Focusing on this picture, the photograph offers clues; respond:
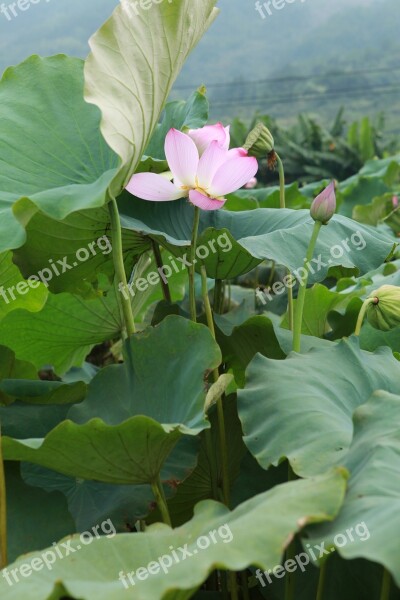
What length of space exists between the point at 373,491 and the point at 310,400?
0.17 meters

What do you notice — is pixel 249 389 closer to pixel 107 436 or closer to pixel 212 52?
pixel 107 436

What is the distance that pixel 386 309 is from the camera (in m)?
0.83

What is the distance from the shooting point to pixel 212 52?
33.6 m

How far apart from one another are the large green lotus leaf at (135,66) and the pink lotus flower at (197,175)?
5 cm

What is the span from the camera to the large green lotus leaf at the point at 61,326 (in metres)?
1.02

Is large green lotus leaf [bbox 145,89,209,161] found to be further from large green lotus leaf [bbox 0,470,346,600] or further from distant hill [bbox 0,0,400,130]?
distant hill [bbox 0,0,400,130]

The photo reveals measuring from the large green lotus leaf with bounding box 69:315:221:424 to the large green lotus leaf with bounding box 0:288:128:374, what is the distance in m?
0.24

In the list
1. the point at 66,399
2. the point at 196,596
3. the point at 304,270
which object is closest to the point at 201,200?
the point at 304,270

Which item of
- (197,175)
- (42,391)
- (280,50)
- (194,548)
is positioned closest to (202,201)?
(197,175)

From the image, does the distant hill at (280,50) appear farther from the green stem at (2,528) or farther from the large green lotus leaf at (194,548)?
the large green lotus leaf at (194,548)

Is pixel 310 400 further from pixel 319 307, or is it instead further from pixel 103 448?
pixel 319 307

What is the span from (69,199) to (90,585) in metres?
0.33

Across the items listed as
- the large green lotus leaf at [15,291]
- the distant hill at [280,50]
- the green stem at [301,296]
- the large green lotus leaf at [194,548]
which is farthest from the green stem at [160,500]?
the distant hill at [280,50]

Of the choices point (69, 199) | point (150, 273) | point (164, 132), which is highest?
point (69, 199)
